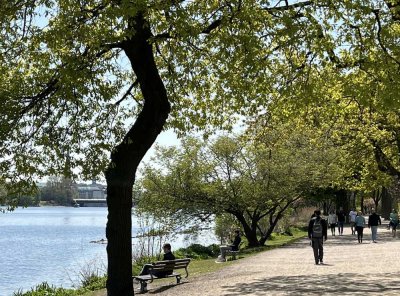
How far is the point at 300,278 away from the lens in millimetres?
15680

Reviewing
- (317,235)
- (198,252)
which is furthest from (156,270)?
(198,252)

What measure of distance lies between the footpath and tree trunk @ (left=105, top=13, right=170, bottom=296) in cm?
294

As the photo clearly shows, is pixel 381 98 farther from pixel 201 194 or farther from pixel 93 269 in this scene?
pixel 201 194

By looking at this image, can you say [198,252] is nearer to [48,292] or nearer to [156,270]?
[48,292]

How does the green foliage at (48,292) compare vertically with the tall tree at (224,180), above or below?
below

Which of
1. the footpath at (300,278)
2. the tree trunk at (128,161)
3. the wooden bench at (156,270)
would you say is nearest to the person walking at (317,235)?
the footpath at (300,278)

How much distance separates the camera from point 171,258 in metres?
18.9

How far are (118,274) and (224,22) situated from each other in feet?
18.4

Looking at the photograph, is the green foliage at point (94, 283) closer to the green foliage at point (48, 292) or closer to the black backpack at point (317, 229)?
the green foliage at point (48, 292)

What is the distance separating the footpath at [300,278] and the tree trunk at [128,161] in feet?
9.64

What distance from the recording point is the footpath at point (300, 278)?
43.5ft

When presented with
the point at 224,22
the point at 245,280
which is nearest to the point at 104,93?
the point at 224,22

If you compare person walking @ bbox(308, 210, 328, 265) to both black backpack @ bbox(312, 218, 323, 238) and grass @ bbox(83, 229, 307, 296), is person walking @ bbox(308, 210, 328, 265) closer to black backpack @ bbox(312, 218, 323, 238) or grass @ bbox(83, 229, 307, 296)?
black backpack @ bbox(312, 218, 323, 238)

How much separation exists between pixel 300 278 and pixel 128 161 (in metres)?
6.42
